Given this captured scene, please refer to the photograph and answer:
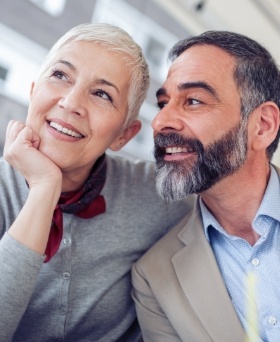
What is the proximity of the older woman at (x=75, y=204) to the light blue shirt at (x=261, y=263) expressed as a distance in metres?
0.28

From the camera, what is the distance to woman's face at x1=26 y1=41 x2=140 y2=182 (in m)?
1.16

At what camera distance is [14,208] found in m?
1.23

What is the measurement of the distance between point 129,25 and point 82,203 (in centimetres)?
161

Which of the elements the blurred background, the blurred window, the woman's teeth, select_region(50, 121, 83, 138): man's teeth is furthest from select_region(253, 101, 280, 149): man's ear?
the blurred window

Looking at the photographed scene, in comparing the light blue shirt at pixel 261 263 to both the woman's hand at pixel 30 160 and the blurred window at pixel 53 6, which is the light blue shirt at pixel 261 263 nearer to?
the woman's hand at pixel 30 160

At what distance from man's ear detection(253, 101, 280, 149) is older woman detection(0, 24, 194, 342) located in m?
0.39

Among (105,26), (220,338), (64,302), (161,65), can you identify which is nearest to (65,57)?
(105,26)

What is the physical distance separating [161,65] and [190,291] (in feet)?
6.28

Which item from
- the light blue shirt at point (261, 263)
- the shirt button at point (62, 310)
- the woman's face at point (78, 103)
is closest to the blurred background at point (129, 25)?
the woman's face at point (78, 103)

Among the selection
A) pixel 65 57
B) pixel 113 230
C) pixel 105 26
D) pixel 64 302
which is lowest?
pixel 64 302

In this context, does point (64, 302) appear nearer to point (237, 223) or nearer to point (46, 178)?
point (46, 178)

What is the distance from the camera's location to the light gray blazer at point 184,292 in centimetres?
117

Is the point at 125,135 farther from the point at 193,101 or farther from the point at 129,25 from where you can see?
the point at 129,25

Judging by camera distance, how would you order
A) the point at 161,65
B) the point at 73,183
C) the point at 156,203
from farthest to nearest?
the point at 161,65 < the point at 156,203 < the point at 73,183
